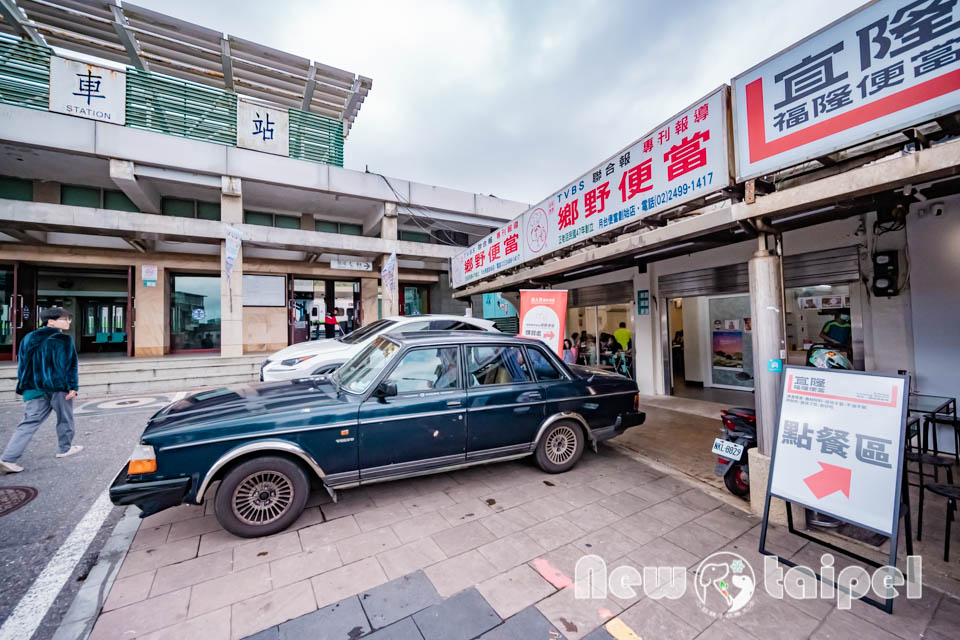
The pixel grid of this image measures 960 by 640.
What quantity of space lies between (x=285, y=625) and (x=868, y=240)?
24.2 ft

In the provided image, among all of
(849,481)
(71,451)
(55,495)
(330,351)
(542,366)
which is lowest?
(55,495)

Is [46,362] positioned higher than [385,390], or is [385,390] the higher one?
[46,362]

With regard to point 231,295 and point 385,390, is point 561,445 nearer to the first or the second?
point 385,390

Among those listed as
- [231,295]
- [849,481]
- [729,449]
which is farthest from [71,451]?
[849,481]

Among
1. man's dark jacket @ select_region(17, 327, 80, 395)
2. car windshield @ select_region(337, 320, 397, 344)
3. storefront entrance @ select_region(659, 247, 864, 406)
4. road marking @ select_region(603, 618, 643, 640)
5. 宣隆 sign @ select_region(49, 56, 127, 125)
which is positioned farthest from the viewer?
宣隆 sign @ select_region(49, 56, 127, 125)

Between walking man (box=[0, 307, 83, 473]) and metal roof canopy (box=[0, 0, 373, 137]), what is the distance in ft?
45.6

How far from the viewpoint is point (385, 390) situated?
326 centimetres

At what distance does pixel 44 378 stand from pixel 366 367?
3956mm

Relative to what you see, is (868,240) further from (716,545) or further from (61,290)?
(61,290)

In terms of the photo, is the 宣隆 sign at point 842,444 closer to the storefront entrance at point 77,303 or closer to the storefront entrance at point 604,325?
the storefront entrance at point 604,325

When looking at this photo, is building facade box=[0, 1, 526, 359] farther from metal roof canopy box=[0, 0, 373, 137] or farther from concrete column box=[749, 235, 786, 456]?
concrete column box=[749, 235, 786, 456]

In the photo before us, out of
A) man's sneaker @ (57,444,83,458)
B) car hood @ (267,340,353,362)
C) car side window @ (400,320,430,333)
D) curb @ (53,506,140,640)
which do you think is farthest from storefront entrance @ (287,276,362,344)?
curb @ (53,506,140,640)

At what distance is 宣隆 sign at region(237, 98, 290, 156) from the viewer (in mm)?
11148

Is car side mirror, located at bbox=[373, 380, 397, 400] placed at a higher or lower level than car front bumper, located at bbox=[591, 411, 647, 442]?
higher
